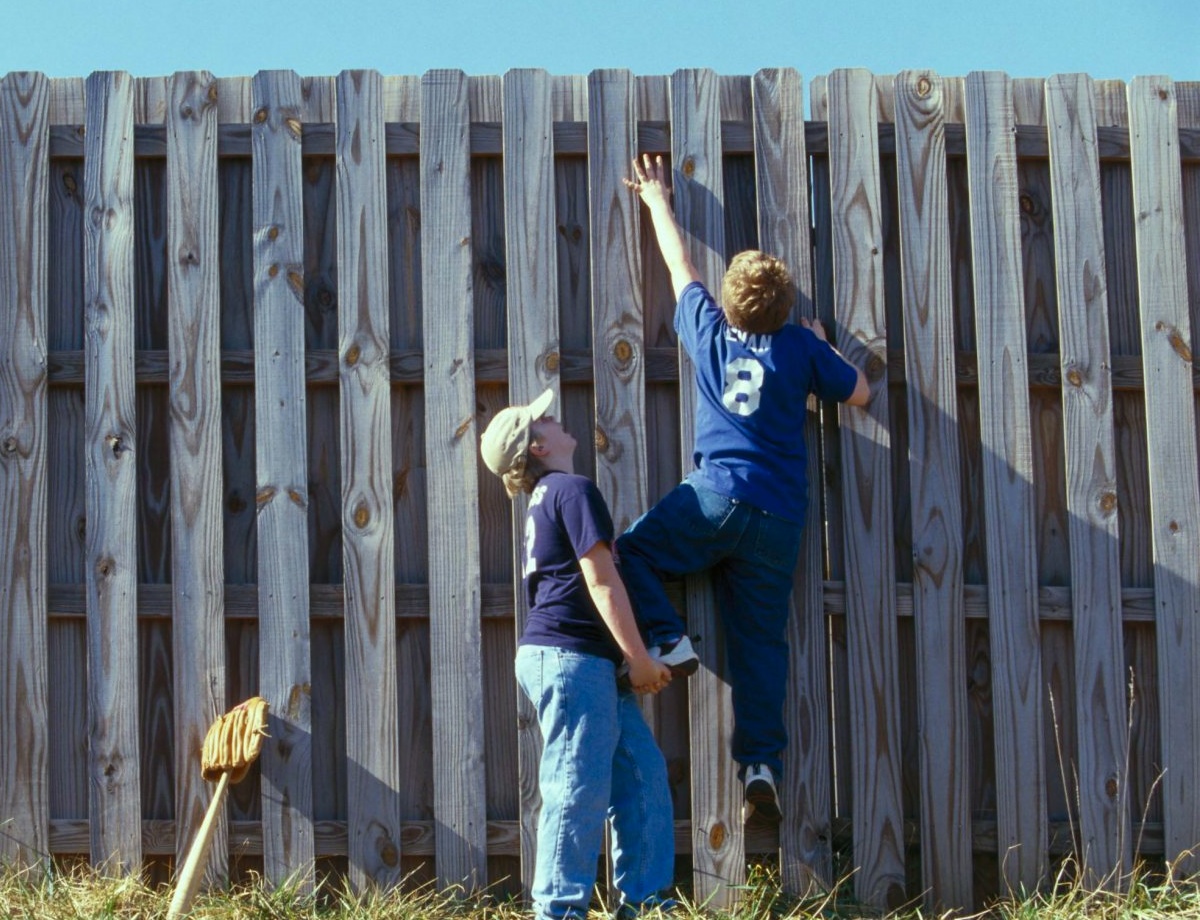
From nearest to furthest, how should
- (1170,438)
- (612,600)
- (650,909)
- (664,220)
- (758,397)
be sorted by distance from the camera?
(612,600) → (650,909) → (758,397) → (664,220) → (1170,438)

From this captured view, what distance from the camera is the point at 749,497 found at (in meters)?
3.88

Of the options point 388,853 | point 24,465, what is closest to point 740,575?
point 388,853

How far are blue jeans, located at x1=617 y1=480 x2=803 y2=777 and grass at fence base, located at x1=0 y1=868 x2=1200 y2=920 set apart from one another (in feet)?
1.43

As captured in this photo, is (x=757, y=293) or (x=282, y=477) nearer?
(x=757, y=293)

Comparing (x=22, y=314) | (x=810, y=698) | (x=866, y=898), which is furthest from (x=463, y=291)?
(x=866, y=898)

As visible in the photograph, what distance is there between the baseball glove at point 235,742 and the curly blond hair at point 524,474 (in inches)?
41.5

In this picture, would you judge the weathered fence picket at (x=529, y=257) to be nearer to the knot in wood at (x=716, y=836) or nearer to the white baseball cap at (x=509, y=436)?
the white baseball cap at (x=509, y=436)

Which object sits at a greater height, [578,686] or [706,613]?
[706,613]

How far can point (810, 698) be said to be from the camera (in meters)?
4.02

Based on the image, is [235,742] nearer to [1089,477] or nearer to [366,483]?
[366,483]

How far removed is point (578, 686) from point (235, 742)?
1.12 meters

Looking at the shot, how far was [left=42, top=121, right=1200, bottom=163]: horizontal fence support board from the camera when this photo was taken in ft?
13.7

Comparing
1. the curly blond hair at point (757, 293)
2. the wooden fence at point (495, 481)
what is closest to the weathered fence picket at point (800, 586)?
the wooden fence at point (495, 481)

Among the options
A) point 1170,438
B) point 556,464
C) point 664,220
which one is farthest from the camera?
point 1170,438
